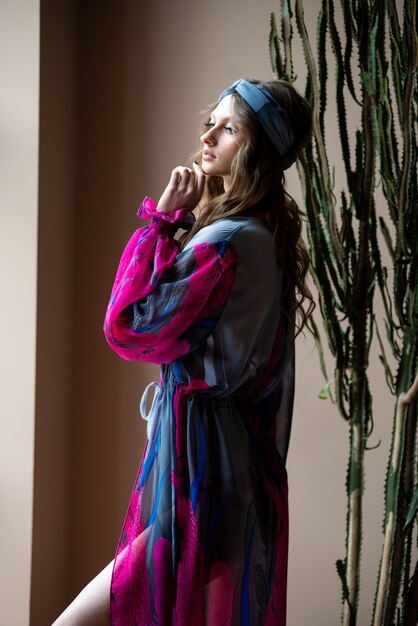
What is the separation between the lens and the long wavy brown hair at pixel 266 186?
1.45m

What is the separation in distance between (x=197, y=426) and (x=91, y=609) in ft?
1.26

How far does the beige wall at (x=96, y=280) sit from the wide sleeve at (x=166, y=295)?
3.01 ft

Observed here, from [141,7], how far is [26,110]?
1.85 ft

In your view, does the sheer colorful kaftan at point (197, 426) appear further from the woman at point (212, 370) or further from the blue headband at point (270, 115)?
the blue headband at point (270, 115)

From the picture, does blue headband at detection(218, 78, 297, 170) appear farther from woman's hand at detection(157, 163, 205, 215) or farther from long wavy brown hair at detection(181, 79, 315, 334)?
woman's hand at detection(157, 163, 205, 215)

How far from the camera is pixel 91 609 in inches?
53.3

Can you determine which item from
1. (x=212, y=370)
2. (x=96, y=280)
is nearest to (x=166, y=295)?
(x=212, y=370)

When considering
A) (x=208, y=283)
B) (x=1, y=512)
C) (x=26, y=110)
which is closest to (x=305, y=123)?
(x=208, y=283)

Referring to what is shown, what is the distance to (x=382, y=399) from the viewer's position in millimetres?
2281

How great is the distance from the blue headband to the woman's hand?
165mm

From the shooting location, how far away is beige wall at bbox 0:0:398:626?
7.27 ft

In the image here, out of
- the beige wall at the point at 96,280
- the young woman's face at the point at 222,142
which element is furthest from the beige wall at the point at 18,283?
the young woman's face at the point at 222,142

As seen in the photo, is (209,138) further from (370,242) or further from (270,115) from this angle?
(370,242)

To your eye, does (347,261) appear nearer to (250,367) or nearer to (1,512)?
(250,367)
